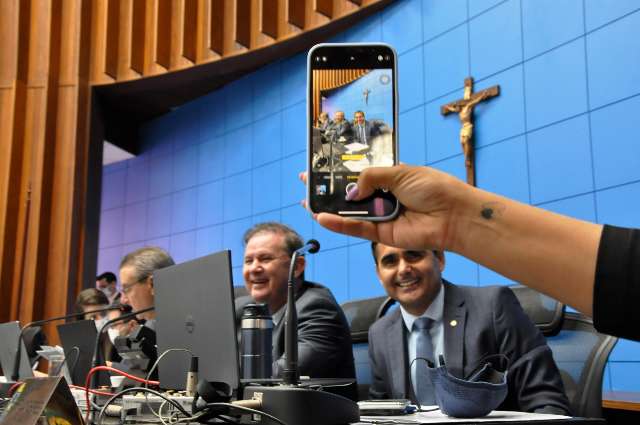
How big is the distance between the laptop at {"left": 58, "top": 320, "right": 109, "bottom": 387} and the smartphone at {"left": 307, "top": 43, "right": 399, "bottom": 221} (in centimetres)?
154

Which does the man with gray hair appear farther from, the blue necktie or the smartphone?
the smartphone

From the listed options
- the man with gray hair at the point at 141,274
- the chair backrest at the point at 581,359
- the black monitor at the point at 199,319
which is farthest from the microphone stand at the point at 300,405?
the man with gray hair at the point at 141,274

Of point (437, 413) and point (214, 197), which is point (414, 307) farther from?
point (214, 197)

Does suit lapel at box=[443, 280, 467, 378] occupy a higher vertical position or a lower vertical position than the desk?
higher

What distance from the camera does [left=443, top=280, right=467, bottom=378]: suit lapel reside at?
Result: 86.1 inches

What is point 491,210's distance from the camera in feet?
2.83

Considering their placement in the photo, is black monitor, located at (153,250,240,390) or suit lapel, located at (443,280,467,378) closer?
black monitor, located at (153,250,240,390)

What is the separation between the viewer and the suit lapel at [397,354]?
2375mm

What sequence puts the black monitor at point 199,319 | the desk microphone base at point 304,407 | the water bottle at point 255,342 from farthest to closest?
1. the water bottle at point 255,342
2. the black monitor at point 199,319
3. the desk microphone base at point 304,407

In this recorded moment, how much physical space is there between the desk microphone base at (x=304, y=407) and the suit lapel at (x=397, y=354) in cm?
113

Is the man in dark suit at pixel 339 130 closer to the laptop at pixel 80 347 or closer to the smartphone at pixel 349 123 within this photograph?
the smartphone at pixel 349 123

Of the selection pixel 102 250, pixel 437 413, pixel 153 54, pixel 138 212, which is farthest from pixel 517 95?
pixel 102 250

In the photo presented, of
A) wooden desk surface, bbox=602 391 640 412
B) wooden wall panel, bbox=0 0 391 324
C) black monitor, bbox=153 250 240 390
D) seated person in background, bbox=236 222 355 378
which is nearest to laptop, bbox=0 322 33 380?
seated person in background, bbox=236 222 355 378

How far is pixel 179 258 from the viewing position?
23.6ft
